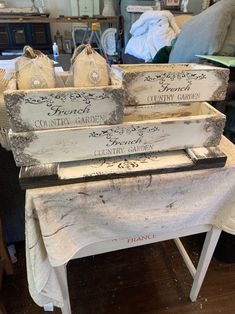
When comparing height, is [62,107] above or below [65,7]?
below

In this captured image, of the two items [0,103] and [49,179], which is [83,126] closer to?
[49,179]

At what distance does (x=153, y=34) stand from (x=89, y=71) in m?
1.90

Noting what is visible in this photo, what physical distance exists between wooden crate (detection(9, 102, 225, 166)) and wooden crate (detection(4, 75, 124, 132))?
15 millimetres

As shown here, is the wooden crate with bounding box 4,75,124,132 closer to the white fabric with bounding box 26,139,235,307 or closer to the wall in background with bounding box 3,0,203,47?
the white fabric with bounding box 26,139,235,307

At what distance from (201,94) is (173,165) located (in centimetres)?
18

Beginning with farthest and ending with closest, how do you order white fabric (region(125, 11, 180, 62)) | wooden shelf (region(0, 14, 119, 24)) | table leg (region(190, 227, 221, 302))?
wooden shelf (region(0, 14, 119, 24))
white fabric (region(125, 11, 180, 62))
table leg (region(190, 227, 221, 302))

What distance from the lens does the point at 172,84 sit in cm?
53

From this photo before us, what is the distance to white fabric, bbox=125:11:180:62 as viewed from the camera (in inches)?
79.1

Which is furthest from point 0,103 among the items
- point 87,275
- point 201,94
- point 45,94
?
point 87,275

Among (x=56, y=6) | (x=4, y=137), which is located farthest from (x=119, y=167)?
(x=56, y=6)

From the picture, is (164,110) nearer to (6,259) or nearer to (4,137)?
(4,137)

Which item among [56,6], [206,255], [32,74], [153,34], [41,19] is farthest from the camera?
[56,6]

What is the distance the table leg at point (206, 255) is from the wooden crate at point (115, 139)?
300 millimetres

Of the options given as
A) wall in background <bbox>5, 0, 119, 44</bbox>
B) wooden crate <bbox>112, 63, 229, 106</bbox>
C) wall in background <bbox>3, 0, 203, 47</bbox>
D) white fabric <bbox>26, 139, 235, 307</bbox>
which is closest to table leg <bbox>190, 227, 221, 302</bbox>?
white fabric <bbox>26, 139, 235, 307</bbox>
